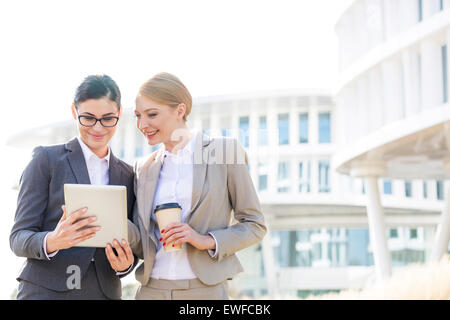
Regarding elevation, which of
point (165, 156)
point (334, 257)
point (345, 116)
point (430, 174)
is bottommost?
point (334, 257)

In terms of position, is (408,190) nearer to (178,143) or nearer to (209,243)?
(178,143)

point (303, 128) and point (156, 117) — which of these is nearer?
point (156, 117)

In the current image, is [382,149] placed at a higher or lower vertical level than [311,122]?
lower

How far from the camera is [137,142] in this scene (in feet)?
121

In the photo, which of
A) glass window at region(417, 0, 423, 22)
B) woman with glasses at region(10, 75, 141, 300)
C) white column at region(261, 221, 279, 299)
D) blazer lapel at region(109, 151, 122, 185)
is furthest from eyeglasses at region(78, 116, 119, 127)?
white column at region(261, 221, 279, 299)

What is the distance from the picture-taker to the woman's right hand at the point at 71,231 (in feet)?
9.64

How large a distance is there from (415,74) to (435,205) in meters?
17.5

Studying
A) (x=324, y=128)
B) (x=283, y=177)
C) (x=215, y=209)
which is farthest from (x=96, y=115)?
(x=324, y=128)

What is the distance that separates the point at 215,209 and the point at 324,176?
31438mm

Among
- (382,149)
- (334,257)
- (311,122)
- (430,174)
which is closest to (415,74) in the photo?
(382,149)

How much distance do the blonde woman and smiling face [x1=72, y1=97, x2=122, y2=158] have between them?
18cm

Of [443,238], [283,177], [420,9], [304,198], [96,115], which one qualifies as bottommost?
[443,238]

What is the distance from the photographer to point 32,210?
3203 mm

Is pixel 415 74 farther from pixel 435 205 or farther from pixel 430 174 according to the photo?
pixel 435 205
